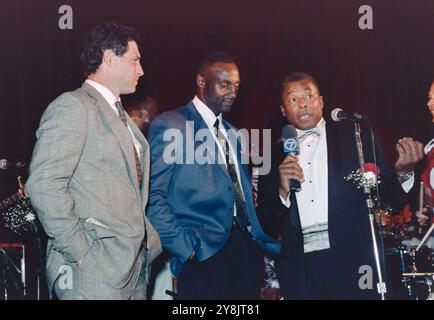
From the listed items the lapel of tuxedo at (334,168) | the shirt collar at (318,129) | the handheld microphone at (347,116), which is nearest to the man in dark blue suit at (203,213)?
the lapel of tuxedo at (334,168)

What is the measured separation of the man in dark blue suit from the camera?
3176 millimetres

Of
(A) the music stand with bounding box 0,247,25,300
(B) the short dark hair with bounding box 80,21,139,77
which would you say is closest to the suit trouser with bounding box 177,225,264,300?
(B) the short dark hair with bounding box 80,21,139,77

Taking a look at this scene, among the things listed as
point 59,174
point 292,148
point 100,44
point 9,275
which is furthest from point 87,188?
point 9,275

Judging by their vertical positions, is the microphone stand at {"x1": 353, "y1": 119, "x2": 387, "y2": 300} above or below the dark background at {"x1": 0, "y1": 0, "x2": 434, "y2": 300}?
below

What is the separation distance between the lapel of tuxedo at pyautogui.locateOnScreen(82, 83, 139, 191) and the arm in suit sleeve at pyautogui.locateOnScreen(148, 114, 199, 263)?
554 millimetres

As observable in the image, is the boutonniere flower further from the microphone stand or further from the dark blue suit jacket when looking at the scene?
the dark blue suit jacket

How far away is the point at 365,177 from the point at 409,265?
1.55 metres

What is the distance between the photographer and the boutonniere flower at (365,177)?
127 inches

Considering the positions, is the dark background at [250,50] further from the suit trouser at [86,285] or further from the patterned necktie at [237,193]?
the suit trouser at [86,285]
